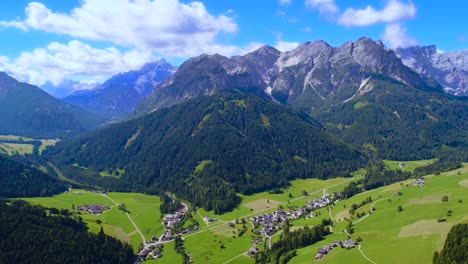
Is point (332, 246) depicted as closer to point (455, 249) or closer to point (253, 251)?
point (253, 251)

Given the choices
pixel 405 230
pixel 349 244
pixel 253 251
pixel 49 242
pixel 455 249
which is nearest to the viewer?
pixel 455 249

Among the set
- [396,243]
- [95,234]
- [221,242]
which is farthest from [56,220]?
[396,243]

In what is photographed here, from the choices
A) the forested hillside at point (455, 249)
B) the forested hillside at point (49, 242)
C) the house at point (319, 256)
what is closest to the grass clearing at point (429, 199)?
the forested hillside at point (455, 249)

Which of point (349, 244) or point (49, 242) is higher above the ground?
point (49, 242)

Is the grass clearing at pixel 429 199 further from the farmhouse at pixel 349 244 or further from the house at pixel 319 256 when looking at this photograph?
the house at pixel 319 256

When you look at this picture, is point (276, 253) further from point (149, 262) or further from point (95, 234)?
point (95, 234)

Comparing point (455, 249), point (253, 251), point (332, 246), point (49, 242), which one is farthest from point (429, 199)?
point (49, 242)

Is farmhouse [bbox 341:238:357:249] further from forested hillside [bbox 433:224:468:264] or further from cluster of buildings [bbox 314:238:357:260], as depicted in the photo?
forested hillside [bbox 433:224:468:264]
